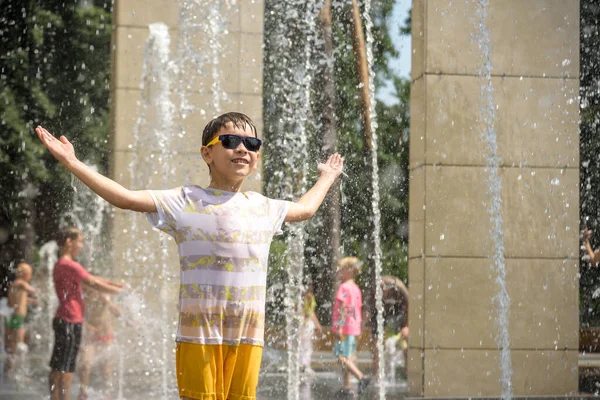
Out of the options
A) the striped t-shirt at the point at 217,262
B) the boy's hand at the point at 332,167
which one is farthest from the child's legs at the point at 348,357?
the striped t-shirt at the point at 217,262

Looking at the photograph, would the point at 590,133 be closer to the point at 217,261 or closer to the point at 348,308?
the point at 348,308

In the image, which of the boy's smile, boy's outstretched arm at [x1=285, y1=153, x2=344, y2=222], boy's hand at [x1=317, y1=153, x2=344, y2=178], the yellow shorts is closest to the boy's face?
the boy's smile

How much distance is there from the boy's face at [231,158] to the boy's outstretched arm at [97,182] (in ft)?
0.86

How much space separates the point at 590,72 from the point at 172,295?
367 inches

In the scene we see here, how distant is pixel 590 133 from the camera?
58.1 ft

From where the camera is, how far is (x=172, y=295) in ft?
31.8

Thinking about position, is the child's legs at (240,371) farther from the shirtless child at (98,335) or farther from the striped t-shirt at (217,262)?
the shirtless child at (98,335)

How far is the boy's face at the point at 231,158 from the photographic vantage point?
3566 mm

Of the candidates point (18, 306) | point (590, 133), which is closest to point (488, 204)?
point (18, 306)

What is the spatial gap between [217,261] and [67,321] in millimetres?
4794

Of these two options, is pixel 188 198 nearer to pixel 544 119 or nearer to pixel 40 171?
pixel 544 119

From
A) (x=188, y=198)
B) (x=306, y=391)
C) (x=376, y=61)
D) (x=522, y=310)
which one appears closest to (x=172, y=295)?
(x=306, y=391)

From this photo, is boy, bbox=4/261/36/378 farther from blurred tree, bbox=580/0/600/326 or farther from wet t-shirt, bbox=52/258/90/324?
blurred tree, bbox=580/0/600/326

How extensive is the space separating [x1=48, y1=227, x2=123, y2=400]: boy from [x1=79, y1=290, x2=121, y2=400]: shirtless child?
23.7 inches
